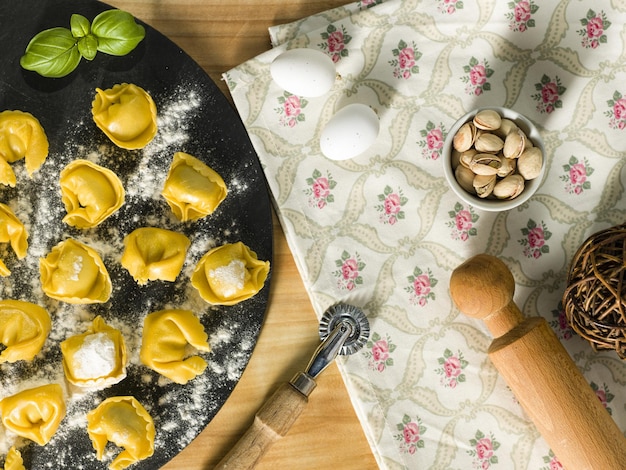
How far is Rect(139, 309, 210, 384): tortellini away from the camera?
100cm

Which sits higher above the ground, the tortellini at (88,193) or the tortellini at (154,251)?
the tortellini at (88,193)

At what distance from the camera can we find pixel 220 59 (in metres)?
1.07

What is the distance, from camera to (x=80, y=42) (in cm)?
99

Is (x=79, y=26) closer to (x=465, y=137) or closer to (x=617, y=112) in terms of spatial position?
(x=465, y=137)

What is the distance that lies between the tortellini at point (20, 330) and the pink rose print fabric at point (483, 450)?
2.29ft

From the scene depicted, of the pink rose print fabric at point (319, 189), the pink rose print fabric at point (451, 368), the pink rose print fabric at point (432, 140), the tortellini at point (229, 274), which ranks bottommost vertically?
the pink rose print fabric at point (451, 368)

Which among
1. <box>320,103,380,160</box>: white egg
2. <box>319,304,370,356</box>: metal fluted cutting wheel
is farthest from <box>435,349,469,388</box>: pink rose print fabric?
<box>320,103,380,160</box>: white egg

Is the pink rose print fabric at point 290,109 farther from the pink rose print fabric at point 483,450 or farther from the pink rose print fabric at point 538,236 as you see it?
the pink rose print fabric at point 483,450

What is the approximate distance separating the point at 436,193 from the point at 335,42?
29 cm

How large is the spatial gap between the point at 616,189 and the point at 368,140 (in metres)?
0.42

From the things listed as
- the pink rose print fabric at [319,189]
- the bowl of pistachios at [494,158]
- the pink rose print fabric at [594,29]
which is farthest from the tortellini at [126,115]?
the pink rose print fabric at [594,29]

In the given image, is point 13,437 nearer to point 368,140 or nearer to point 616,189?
point 368,140

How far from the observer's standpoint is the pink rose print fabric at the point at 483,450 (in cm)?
105

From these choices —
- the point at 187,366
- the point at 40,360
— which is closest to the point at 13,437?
the point at 40,360
